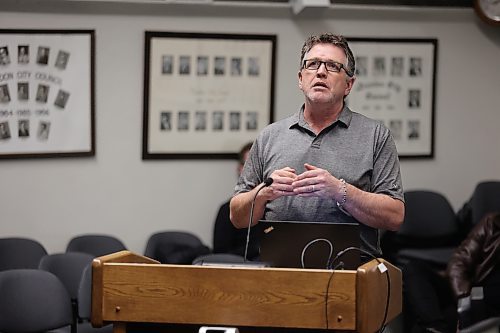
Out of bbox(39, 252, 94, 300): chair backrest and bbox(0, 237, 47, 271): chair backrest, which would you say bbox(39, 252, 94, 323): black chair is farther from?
bbox(0, 237, 47, 271): chair backrest

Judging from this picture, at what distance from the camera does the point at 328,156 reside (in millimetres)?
2846

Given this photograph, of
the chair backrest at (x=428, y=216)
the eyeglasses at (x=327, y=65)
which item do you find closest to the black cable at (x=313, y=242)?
the eyeglasses at (x=327, y=65)


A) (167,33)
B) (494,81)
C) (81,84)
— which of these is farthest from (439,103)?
(81,84)

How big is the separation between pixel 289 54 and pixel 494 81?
1783mm

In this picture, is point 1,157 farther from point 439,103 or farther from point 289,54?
point 439,103

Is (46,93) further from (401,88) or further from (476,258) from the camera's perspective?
(476,258)

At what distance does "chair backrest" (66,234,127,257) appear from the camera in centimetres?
588

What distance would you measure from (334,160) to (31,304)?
2363 mm

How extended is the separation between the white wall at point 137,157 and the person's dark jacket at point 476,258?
4.28 feet

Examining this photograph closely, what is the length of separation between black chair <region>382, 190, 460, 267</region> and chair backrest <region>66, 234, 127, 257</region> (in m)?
2.00

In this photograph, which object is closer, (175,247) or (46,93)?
(175,247)

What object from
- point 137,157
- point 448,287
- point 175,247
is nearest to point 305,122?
point 448,287

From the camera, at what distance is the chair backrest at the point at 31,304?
4.54 meters

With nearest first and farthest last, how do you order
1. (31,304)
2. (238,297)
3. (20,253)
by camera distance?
1. (238,297)
2. (31,304)
3. (20,253)
